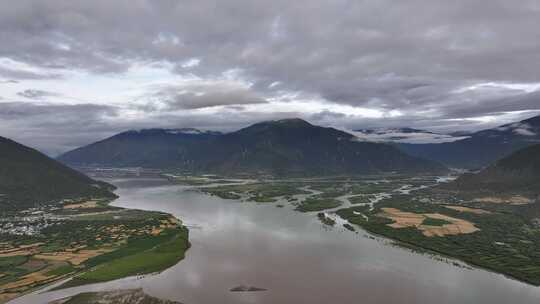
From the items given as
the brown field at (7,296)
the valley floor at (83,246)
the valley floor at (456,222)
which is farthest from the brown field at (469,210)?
the brown field at (7,296)

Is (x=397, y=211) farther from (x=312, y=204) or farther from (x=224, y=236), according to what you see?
(x=224, y=236)

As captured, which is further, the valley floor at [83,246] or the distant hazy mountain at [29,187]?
the distant hazy mountain at [29,187]

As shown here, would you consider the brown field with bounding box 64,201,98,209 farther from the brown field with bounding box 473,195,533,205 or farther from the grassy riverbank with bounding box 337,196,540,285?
the brown field with bounding box 473,195,533,205

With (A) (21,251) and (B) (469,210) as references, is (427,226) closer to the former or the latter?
(B) (469,210)

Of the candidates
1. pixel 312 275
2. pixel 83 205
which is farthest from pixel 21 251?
pixel 83 205

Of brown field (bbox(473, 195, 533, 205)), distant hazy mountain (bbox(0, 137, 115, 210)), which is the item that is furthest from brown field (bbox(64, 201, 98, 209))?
brown field (bbox(473, 195, 533, 205))

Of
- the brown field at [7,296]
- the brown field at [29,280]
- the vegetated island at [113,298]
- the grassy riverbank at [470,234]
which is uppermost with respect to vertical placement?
the brown field at [29,280]

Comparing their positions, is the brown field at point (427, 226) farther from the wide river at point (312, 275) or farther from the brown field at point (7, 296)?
the brown field at point (7, 296)
